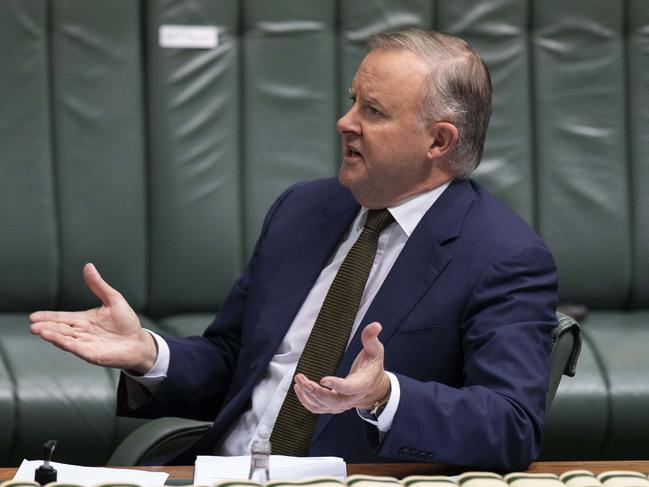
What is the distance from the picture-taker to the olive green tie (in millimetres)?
2164

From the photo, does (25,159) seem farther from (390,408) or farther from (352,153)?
(390,408)

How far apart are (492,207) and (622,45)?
212cm

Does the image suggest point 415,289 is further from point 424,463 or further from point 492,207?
point 424,463

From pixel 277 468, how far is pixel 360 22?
263 centimetres

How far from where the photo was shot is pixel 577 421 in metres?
3.44

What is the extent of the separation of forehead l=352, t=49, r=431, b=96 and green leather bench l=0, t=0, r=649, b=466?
164 cm

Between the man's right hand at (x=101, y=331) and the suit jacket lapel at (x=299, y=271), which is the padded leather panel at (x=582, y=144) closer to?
the suit jacket lapel at (x=299, y=271)

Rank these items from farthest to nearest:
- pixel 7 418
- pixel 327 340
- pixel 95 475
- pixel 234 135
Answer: pixel 234 135 → pixel 7 418 → pixel 327 340 → pixel 95 475

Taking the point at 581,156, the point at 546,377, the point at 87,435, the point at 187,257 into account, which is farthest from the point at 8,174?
the point at 546,377

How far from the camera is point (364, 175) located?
232cm

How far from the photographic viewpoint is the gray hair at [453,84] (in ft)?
7.54

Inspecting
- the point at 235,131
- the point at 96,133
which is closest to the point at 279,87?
the point at 235,131

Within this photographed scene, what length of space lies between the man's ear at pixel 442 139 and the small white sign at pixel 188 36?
185 centimetres

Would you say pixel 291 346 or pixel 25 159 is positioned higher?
pixel 25 159
